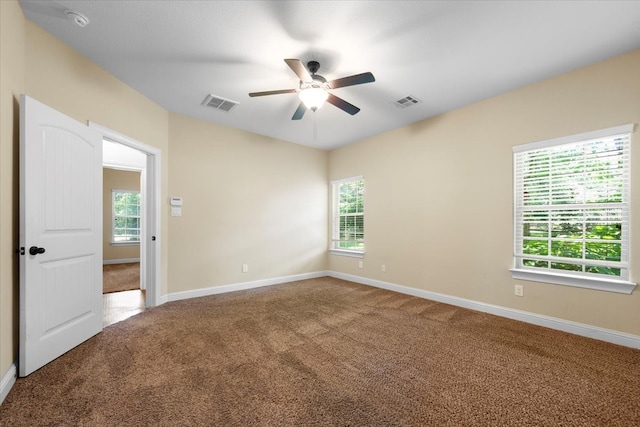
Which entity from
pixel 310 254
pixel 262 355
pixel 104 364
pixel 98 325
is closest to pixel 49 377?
pixel 104 364

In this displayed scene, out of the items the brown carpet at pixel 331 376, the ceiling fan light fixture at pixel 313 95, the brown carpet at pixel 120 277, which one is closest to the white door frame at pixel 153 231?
the brown carpet at pixel 331 376

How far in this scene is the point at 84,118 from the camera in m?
2.74

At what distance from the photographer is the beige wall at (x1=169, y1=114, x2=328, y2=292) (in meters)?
4.22

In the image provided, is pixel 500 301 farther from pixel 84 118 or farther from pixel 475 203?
pixel 84 118

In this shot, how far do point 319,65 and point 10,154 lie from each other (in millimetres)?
2557

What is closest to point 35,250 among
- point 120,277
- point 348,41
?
point 348,41

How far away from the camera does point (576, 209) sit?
9.68 feet

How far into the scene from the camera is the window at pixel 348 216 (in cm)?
552

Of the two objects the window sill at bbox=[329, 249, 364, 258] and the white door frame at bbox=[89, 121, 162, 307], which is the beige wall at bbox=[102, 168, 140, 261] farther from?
the window sill at bbox=[329, 249, 364, 258]

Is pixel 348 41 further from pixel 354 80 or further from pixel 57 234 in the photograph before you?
pixel 57 234

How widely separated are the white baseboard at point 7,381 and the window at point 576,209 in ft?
15.0

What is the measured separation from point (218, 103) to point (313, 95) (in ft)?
5.52

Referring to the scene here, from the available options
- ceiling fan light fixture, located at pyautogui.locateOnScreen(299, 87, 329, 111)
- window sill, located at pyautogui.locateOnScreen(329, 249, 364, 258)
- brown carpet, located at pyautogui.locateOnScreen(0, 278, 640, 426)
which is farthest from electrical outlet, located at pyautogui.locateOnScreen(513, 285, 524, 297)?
ceiling fan light fixture, located at pyautogui.locateOnScreen(299, 87, 329, 111)

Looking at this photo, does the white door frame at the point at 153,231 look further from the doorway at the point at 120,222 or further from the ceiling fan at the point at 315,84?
the doorway at the point at 120,222
